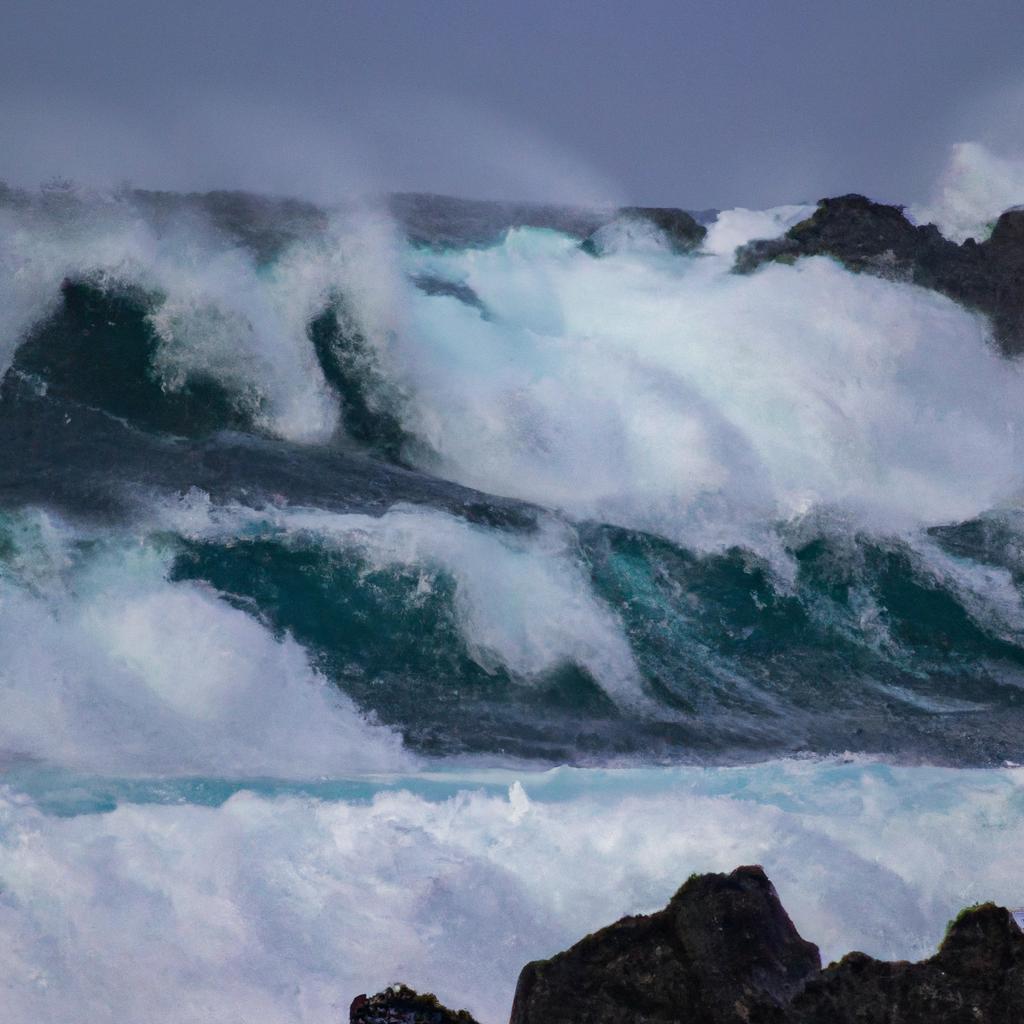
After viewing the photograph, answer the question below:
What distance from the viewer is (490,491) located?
343 inches

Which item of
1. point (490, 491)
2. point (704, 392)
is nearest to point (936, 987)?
point (490, 491)

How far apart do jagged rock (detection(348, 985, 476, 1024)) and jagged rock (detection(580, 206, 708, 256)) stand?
7.72 meters

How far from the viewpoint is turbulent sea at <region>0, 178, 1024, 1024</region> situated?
5598mm

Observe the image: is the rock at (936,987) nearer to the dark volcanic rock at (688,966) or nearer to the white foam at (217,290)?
the dark volcanic rock at (688,966)

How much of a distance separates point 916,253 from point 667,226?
229 cm

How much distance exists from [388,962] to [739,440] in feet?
17.1

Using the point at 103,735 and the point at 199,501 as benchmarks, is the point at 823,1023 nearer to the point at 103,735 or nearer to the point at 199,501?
the point at 103,735

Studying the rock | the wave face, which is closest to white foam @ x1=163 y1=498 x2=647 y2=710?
the wave face

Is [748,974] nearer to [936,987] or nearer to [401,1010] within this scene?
[936,987]

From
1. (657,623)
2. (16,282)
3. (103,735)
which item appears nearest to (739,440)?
(657,623)

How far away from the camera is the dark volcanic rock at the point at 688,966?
15.0 ft

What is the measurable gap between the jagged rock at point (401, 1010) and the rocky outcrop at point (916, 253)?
25.0ft

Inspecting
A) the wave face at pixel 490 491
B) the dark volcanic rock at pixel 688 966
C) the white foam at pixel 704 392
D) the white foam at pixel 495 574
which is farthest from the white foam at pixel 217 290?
the dark volcanic rock at pixel 688 966

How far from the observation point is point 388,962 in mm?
5348
